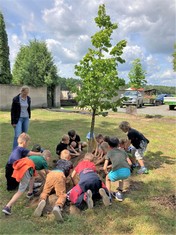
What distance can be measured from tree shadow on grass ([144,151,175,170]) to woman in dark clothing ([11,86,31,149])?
3621 mm

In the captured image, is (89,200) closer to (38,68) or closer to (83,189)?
(83,189)

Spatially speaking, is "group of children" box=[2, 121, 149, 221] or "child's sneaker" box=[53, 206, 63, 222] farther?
"group of children" box=[2, 121, 149, 221]

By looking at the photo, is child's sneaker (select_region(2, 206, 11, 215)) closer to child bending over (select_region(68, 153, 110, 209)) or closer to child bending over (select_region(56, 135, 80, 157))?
child bending over (select_region(68, 153, 110, 209))

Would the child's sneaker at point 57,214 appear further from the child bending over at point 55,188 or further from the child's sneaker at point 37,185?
the child's sneaker at point 37,185

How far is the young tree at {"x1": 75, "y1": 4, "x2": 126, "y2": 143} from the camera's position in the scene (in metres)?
6.50

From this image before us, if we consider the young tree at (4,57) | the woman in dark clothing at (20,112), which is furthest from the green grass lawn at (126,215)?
the young tree at (4,57)

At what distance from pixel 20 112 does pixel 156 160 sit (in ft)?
13.7

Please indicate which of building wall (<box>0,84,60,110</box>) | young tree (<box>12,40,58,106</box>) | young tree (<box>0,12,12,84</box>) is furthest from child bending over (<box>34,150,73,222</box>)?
young tree (<box>12,40,58,106</box>)

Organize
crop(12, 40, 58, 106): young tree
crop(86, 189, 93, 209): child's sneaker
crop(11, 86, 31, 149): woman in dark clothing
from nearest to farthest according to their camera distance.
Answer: crop(86, 189, 93, 209): child's sneaker, crop(11, 86, 31, 149): woman in dark clothing, crop(12, 40, 58, 106): young tree

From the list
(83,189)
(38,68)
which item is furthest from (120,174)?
(38,68)

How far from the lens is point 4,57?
25.7 metres

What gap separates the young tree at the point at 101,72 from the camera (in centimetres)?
650

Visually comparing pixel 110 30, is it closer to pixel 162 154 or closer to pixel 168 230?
pixel 162 154

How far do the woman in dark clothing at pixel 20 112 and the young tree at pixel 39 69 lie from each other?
22.7 meters
